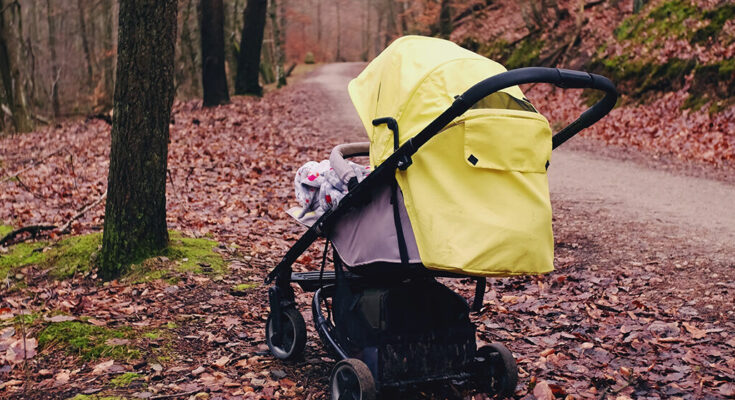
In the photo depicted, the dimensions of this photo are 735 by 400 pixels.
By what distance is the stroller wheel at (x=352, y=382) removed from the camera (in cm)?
318

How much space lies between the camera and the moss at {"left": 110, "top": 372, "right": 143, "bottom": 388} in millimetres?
3652

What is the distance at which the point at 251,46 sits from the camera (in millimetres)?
19609

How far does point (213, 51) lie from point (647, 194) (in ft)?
39.8

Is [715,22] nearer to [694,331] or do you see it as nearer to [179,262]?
[694,331]

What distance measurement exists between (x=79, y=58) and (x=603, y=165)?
37.6 meters

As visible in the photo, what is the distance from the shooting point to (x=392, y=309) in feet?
11.0

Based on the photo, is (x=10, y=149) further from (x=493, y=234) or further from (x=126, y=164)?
(x=493, y=234)

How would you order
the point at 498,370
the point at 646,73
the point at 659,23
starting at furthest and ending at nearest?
the point at 659,23, the point at 646,73, the point at 498,370

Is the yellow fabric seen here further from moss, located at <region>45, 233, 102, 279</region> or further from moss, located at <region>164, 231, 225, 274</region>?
moss, located at <region>45, 233, 102, 279</region>

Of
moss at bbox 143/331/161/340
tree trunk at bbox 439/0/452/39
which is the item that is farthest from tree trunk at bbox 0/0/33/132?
tree trunk at bbox 439/0/452/39

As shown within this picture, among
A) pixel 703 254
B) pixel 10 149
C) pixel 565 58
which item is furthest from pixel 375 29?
Answer: pixel 703 254

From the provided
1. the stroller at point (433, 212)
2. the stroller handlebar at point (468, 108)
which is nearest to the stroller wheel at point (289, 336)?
the stroller at point (433, 212)

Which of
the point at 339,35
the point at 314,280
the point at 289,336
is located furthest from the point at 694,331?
the point at 339,35

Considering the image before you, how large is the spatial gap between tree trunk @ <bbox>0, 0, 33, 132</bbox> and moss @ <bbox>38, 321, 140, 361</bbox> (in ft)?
46.2
